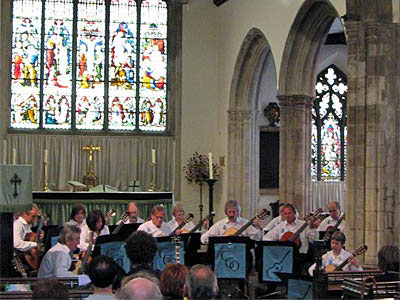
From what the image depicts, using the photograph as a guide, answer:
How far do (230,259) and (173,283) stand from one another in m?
4.25

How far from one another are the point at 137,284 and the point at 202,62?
15.3 m

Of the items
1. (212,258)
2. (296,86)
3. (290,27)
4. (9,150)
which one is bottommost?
(212,258)

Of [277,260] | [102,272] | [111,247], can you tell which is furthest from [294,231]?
[102,272]

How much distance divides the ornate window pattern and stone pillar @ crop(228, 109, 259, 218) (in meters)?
2.02

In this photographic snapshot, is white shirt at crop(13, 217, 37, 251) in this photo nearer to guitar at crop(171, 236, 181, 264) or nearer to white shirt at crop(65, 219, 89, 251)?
white shirt at crop(65, 219, 89, 251)

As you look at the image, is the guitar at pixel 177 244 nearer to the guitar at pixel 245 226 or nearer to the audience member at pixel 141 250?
the guitar at pixel 245 226

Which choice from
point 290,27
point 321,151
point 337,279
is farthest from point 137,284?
point 321,151

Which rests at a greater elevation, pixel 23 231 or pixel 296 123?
pixel 296 123

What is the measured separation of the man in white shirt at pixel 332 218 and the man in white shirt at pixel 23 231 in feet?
13.9

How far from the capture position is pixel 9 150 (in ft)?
57.6

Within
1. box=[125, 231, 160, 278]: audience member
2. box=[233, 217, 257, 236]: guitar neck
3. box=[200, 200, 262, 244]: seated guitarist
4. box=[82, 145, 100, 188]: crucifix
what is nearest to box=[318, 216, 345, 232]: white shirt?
box=[200, 200, 262, 244]: seated guitarist

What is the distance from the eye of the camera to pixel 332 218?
1118 centimetres

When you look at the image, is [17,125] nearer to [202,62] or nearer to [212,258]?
[202,62]

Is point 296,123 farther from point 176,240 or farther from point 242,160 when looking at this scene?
point 176,240
